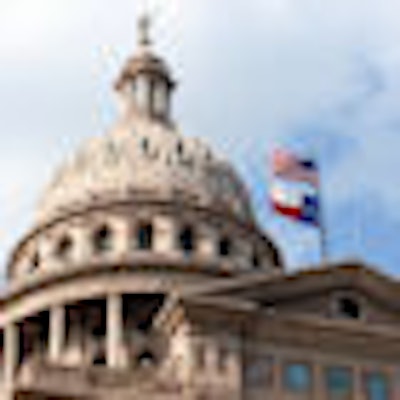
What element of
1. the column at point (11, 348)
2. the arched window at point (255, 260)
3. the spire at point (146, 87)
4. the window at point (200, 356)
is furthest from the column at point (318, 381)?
the spire at point (146, 87)

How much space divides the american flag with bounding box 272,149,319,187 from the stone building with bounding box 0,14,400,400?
4.10 meters

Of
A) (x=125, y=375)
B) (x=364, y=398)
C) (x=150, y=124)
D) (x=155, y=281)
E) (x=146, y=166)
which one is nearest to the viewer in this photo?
(x=125, y=375)

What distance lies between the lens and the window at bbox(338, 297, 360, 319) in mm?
45625

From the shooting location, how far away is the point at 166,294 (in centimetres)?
5875

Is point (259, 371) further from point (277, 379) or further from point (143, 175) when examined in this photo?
point (143, 175)

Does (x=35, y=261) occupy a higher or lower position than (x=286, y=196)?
lower

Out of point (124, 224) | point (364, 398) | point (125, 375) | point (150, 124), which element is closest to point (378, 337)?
point (364, 398)

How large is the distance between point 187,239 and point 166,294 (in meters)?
5.30

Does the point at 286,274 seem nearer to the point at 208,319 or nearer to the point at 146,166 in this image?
the point at 208,319

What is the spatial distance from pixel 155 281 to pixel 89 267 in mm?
3378

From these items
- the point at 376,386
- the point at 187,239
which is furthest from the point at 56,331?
the point at 376,386

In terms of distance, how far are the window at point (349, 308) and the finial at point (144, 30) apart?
3599 centimetres

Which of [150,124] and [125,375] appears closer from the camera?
[125,375]

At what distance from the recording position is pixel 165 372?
41.4 m
